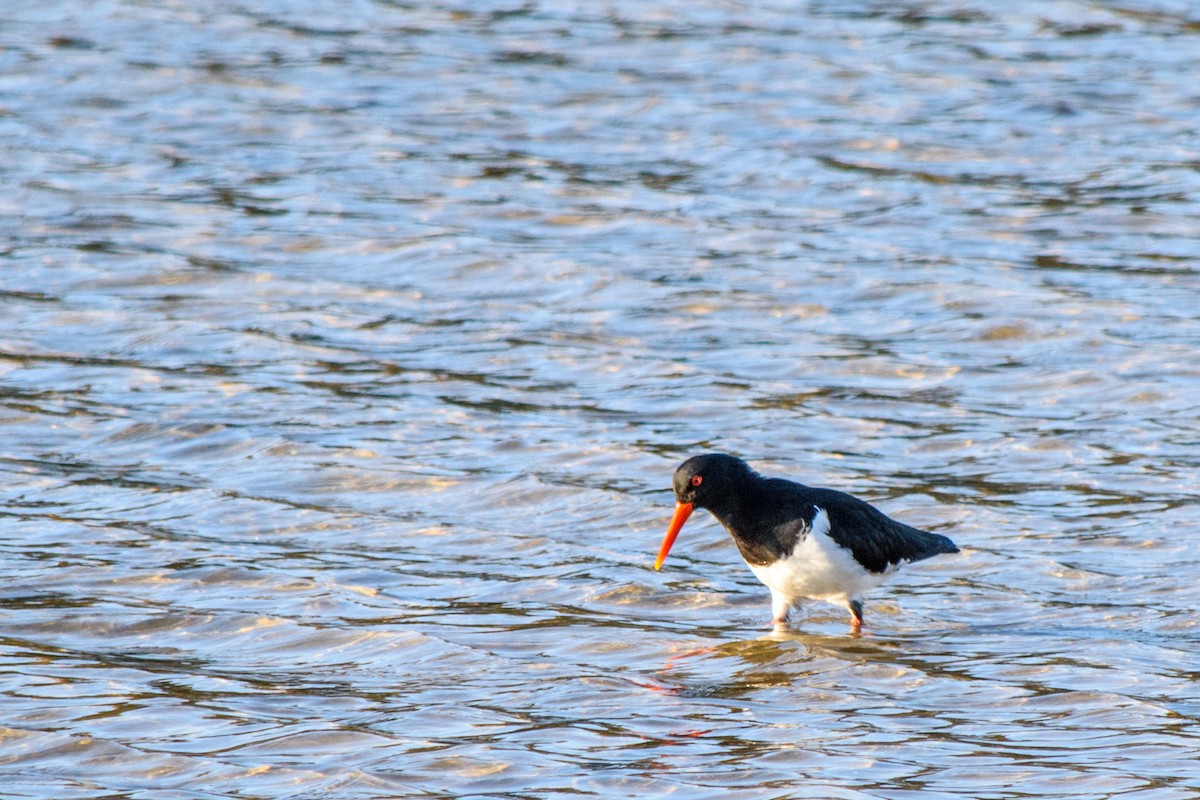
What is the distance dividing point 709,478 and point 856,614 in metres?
0.91

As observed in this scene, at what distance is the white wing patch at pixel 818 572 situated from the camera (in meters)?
8.12

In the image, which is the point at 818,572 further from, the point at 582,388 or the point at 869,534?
the point at 582,388

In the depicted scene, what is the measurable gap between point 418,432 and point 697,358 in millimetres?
2129

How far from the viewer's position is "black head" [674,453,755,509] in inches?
331

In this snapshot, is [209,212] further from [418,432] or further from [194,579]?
[194,579]

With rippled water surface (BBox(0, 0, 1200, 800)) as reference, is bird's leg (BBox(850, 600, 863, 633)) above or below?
below

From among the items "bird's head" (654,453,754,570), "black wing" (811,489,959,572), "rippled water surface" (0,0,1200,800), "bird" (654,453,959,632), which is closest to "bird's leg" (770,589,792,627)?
"bird" (654,453,959,632)

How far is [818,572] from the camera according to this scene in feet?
26.7

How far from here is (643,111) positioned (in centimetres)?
1753

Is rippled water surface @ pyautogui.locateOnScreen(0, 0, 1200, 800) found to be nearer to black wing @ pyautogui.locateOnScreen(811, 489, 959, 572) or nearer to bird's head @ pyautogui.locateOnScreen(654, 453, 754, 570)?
black wing @ pyautogui.locateOnScreen(811, 489, 959, 572)

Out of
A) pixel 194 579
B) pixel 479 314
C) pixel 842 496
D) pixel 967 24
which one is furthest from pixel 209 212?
pixel 967 24

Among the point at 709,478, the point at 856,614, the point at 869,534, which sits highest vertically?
the point at 709,478

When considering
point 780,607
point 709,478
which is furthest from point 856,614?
point 709,478

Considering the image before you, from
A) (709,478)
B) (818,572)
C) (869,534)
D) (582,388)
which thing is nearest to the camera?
(818,572)
